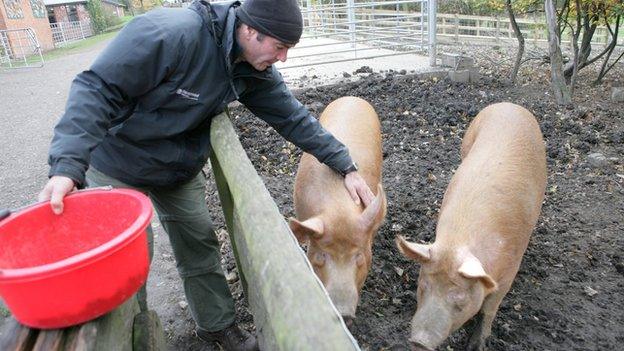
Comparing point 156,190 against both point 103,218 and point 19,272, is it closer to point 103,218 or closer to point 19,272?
point 103,218

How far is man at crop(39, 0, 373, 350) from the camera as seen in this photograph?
2021mm

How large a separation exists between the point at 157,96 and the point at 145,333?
3.55ft

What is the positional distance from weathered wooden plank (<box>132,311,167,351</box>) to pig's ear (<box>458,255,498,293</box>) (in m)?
1.59

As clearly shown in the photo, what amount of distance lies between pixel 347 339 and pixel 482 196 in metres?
2.69

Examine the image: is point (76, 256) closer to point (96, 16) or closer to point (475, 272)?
point (475, 272)

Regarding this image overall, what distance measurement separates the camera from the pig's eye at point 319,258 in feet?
9.96

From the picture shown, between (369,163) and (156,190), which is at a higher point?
(156,190)

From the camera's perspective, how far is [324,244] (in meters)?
3.04

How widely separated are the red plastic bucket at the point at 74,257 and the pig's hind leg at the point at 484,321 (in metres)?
2.27

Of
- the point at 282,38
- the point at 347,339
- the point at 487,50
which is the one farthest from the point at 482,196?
the point at 487,50

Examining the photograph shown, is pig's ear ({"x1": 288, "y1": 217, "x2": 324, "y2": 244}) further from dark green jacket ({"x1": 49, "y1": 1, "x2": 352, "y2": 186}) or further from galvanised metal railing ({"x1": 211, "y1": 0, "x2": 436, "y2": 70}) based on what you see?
galvanised metal railing ({"x1": 211, "y1": 0, "x2": 436, "y2": 70})

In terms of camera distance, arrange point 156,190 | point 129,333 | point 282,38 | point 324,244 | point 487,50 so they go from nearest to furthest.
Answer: point 129,333, point 282,38, point 156,190, point 324,244, point 487,50

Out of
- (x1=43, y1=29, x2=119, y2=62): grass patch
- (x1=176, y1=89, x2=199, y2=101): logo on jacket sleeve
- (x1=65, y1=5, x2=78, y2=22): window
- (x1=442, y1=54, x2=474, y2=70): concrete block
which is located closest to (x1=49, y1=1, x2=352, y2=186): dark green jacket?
(x1=176, y1=89, x2=199, y2=101): logo on jacket sleeve

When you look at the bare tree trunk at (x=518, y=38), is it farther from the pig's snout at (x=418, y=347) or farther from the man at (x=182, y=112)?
the pig's snout at (x=418, y=347)
